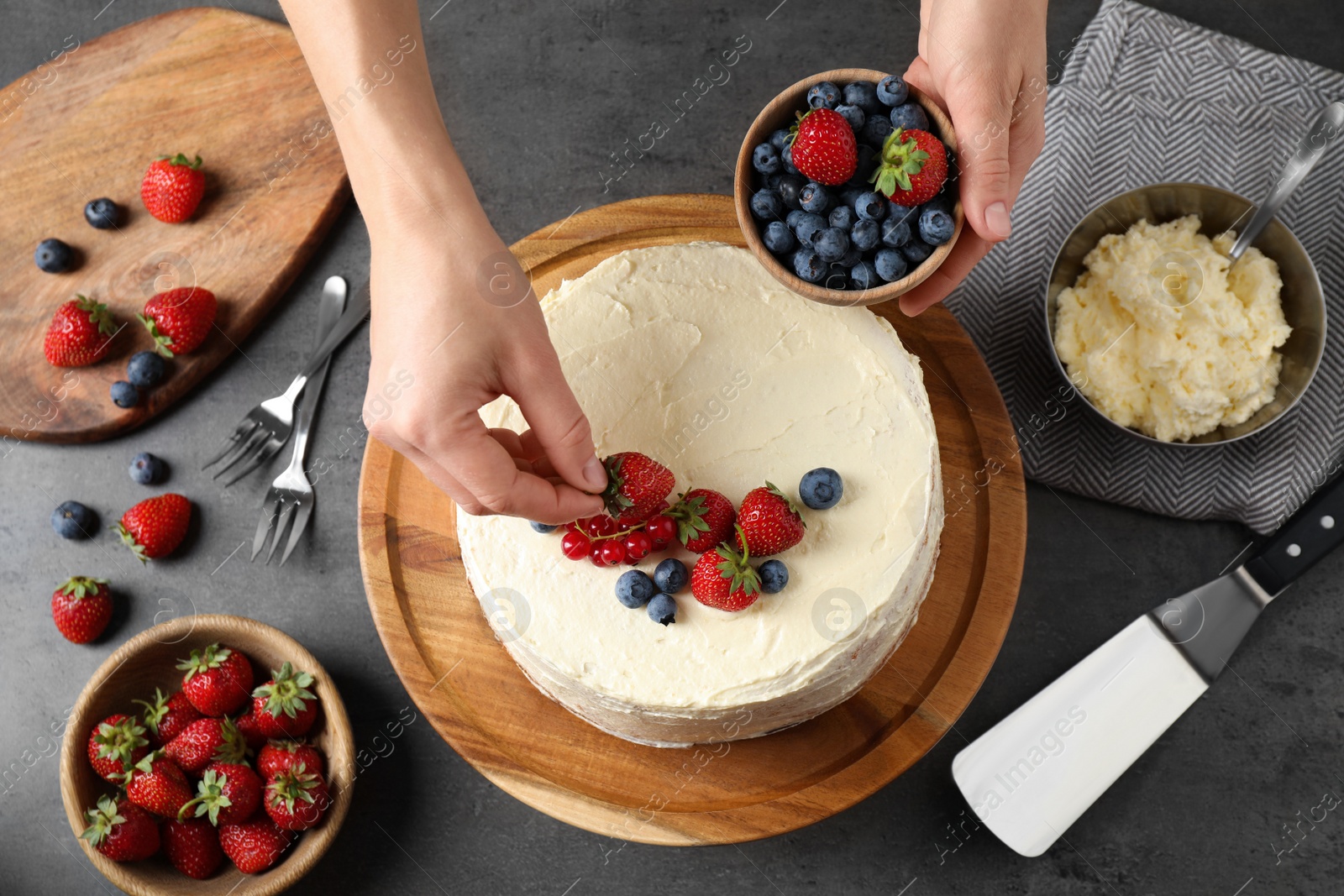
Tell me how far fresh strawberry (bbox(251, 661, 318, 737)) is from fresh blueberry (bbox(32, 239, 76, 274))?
149cm

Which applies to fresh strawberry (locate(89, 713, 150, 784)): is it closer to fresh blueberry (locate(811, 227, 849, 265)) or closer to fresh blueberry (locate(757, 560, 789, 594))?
fresh blueberry (locate(757, 560, 789, 594))

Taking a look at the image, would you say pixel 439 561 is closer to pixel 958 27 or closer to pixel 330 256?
pixel 330 256

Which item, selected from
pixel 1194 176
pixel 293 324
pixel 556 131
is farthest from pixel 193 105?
pixel 1194 176

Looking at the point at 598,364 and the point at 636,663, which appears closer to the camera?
the point at 636,663

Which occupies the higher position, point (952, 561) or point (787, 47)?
point (787, 47)

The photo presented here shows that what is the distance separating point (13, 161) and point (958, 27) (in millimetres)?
2933

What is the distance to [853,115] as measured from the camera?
1852mm

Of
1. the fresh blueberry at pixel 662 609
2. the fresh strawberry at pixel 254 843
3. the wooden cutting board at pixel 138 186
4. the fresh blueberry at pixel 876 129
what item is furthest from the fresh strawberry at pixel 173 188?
the fresh blueberry at pixel 876 129

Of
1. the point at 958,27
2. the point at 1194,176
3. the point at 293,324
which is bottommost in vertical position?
the point at 1194,176

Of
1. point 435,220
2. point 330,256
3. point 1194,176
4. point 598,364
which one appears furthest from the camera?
point 330,256

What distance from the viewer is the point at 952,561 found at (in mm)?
2439

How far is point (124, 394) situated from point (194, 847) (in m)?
1.33

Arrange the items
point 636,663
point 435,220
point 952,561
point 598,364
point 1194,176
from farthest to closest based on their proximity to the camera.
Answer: point 1194,176 → point 952,561 → point 598,364 → point 636,663 → point 435,220

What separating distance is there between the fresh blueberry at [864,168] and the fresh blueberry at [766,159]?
148mm
